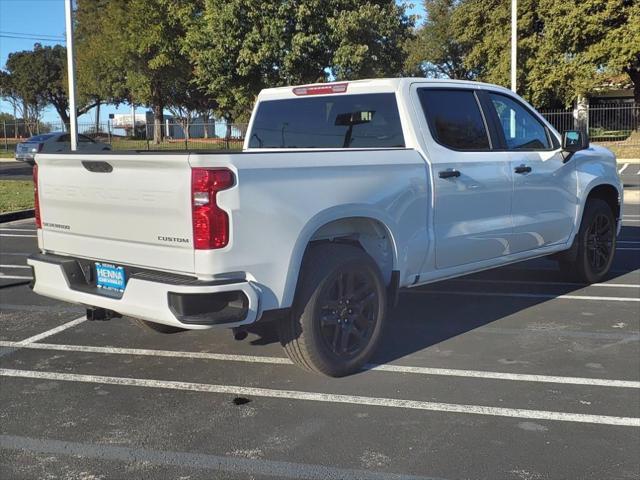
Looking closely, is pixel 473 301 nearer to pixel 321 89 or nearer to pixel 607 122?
pixel 321 89

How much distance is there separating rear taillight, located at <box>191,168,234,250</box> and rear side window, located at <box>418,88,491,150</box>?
83.3 inches

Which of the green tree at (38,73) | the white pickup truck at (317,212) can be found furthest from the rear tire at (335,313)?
the green tree at (38,73)

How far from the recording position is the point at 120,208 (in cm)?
414

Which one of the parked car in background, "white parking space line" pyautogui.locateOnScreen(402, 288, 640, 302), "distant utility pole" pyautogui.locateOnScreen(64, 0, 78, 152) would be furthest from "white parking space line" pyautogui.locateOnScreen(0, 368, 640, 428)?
the parked car in background

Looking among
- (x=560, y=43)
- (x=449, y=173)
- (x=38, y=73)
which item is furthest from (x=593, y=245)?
(x=38, y=73)

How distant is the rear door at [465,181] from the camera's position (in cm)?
511

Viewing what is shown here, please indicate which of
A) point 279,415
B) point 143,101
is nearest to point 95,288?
point 279,415

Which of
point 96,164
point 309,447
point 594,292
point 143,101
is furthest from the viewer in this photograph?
point 143,101

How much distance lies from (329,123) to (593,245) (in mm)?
3489

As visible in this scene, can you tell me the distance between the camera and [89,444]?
3.60 m

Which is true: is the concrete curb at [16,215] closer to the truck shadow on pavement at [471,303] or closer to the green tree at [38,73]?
the truck shadow on pavement at [471,303]

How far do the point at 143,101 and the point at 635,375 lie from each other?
43186mm

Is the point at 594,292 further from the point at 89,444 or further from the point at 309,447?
the point at 89,444

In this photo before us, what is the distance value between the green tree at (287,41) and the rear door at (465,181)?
61.0ft
